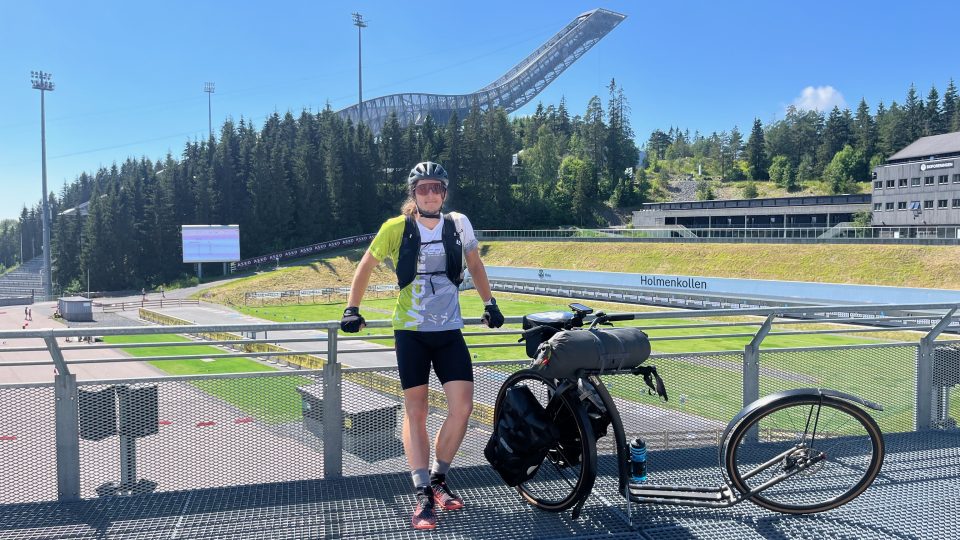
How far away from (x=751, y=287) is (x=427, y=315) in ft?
110

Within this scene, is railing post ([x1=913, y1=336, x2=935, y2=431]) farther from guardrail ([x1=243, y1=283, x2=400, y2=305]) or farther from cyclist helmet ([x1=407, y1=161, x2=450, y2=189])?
guardrail ([x1=243, y1=283, x2=400, y2=305])

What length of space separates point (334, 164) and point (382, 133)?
421 inches

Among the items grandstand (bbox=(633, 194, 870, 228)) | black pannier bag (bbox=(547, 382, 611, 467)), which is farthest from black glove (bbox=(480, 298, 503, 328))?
grandstand (bbox=(633, 194, 870, 228))

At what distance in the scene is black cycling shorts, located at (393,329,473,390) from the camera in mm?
3645

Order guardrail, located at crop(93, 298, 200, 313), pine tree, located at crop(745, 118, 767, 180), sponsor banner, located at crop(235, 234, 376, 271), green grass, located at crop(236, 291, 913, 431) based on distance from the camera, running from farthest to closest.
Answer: pine tree, located at crop(745, 118, 767, 180) → sponsor banner, located at crop(235, 234, 376, 271) → guardrail, located at crop(93, 298, 200, 313) → green grass, located at crop(236, 291, 913, 431)

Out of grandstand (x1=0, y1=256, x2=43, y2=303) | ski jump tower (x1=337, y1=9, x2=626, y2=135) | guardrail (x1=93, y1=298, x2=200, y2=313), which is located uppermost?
ski jump tower (x1=337, y1=9, x2=626, y2=135)

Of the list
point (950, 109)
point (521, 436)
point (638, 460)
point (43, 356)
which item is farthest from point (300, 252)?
point (950, 109)

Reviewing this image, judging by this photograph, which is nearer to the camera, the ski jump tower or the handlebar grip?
the handlebar grip

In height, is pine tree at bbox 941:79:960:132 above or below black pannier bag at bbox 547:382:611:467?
above

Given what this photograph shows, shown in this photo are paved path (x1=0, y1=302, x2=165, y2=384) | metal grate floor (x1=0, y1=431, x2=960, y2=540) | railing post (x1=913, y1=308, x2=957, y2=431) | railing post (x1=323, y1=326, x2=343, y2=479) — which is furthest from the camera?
paved path (x1=0, y1=302, x2=165, y2=384)

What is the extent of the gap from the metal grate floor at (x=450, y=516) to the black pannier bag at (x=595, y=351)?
902mm

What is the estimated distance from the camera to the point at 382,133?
93.9 m

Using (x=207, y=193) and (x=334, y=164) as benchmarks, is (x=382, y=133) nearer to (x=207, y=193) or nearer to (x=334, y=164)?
(x=334, y=164)

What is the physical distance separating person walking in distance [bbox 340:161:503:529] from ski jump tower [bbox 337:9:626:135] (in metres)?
121
